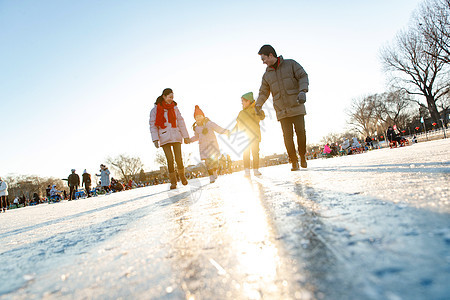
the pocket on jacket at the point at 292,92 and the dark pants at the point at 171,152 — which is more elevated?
the pocket on jacket at the point at 292,92

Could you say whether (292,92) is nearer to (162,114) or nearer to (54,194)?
(162,114)

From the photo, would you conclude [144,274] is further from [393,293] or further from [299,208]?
[299,208]

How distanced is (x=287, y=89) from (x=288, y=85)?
6 cm

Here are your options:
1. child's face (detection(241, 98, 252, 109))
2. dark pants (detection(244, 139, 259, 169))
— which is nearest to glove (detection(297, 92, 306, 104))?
dark pants (detection(244, 139, 259, 169))

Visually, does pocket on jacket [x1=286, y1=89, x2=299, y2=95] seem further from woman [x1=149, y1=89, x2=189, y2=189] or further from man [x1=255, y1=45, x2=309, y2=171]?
woman [x1=149, y1=89, x2=189, y2=189]

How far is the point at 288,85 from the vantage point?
3.89 m

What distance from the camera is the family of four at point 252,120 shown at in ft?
12.8

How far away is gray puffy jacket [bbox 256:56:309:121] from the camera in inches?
152

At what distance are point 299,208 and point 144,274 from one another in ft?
2.18

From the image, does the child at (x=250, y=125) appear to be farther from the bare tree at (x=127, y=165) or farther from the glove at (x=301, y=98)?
the bare tree at (x=127, y=165)

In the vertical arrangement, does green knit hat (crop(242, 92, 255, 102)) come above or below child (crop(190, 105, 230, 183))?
above

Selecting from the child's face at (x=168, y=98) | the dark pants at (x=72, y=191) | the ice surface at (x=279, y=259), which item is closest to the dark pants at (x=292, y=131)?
the child's face at (x=168, y=98)

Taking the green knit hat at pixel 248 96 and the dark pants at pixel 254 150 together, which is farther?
the green knit hat at pixel 248 96

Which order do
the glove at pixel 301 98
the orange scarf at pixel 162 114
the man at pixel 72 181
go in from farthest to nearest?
the man at pixel 72 181 → the orange scarf at pixel 162 114 → the glove at pixel 301 98
